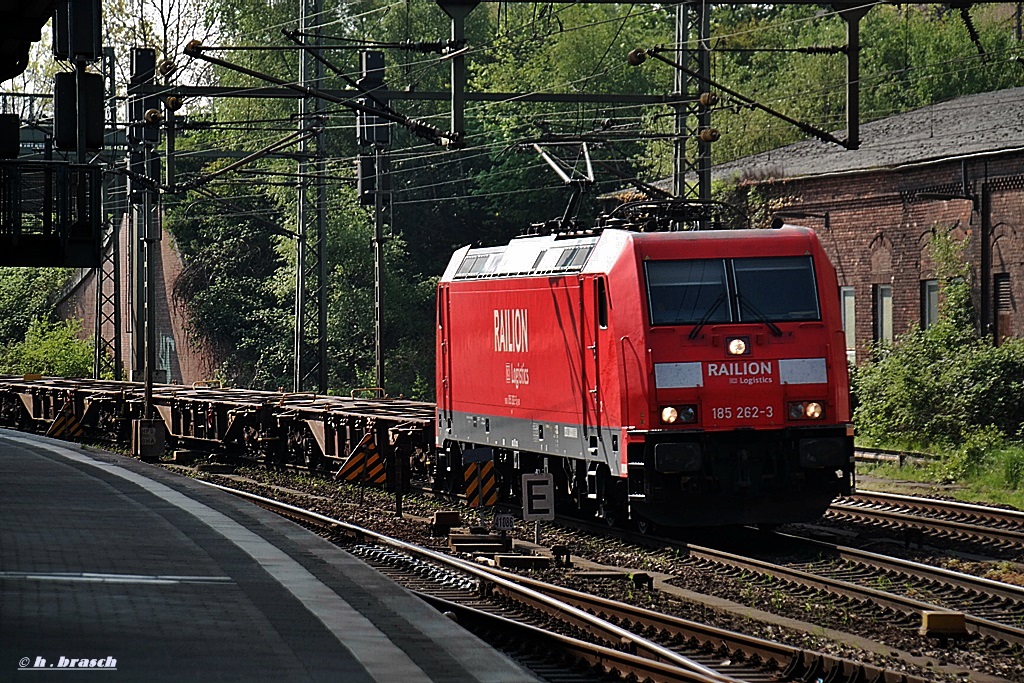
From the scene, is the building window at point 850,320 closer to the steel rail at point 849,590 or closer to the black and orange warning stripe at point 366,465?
the black and orange warning stripe at point 366,465

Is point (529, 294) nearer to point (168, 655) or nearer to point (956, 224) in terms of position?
point (168, 655)

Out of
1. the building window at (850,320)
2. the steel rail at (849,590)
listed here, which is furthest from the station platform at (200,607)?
the building window at (850,320)

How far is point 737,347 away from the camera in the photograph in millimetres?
17047

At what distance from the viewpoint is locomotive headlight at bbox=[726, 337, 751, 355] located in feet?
55.9

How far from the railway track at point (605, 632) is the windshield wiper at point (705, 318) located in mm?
3424

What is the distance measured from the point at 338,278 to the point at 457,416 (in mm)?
29470

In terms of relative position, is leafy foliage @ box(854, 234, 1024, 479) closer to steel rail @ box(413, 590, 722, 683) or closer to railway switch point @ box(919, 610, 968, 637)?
railway switch point @ box(919, 610, 968, 637)

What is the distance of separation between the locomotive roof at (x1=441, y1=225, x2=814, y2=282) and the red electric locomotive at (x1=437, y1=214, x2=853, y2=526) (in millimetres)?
24

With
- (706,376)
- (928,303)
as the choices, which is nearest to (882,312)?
(928,303)

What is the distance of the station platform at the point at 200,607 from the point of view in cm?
833

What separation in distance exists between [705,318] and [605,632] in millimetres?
5724

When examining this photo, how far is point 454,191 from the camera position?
182ft

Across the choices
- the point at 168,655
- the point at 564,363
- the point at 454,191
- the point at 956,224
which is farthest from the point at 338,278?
the point at 168,655

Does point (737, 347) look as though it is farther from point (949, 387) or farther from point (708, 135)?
point (949, 387)
